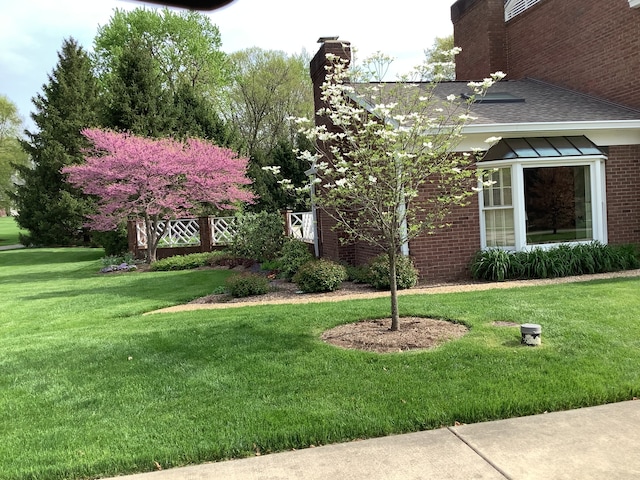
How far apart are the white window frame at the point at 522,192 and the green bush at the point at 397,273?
1.86m

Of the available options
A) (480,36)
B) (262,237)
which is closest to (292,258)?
(262,237)

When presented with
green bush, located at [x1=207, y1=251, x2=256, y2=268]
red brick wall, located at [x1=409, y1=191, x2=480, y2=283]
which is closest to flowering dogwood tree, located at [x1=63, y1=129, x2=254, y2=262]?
green bush, located at [x1=207, y1=251, x2=256, y2=268]

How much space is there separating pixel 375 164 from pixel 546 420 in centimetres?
360

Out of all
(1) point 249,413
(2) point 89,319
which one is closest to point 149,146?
(2) point 89,319

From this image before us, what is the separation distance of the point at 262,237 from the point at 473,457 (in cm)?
1308

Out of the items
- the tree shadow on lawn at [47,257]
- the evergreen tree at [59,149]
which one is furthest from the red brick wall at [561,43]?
the evergreen tree at [59,149]

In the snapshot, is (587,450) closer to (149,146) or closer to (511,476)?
(511,476)

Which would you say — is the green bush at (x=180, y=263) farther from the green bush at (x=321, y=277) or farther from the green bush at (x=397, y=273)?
the green bush at (x=397, y=273)

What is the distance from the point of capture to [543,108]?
12.2 m

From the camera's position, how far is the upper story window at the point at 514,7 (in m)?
16.5

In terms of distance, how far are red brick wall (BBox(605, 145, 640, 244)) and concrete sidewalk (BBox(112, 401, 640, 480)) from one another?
888 centimetres

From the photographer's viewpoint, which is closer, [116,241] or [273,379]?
[273,379]

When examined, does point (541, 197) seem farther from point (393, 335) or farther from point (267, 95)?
point (267, 95)

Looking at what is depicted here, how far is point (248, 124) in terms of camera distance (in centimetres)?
4088
